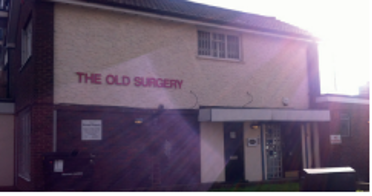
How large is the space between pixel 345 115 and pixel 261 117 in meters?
5.02

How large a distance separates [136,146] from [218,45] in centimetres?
441

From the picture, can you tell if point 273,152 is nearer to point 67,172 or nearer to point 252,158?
point 252,158

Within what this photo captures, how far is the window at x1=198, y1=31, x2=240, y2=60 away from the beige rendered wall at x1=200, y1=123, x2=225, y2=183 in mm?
2317

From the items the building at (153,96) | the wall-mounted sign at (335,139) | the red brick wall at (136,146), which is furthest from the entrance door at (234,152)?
the wall-mounted sign at (335,139)

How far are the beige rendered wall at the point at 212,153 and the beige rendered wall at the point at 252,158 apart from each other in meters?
0.92

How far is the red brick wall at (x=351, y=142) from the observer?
15.5m

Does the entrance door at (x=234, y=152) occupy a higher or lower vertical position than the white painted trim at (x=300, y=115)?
lower

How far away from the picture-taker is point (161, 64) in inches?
501

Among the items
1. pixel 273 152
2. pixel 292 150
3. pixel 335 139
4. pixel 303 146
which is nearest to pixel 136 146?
pixel 273 152

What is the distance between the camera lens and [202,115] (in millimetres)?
12992

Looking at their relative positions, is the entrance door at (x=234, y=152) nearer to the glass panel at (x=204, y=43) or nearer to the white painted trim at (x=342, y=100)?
the glass panel at (x=204, y=43)

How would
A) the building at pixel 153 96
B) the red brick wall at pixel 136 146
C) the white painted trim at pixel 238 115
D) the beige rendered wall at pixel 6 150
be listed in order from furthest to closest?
the beige rendered wall at pixel 6 150, the white painted trim at pixel 238 115, the red brick wall at pixel 136 146, the building at pixel 153 96

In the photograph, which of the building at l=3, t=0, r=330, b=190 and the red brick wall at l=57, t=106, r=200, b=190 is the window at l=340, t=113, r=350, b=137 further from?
the red brick wall at l=57, t=106, r=200, b=190

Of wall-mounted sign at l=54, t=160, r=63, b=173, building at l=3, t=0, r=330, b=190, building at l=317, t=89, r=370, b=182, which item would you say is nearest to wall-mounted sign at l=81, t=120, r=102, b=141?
building at l=3, t=0, r=330, b=190
